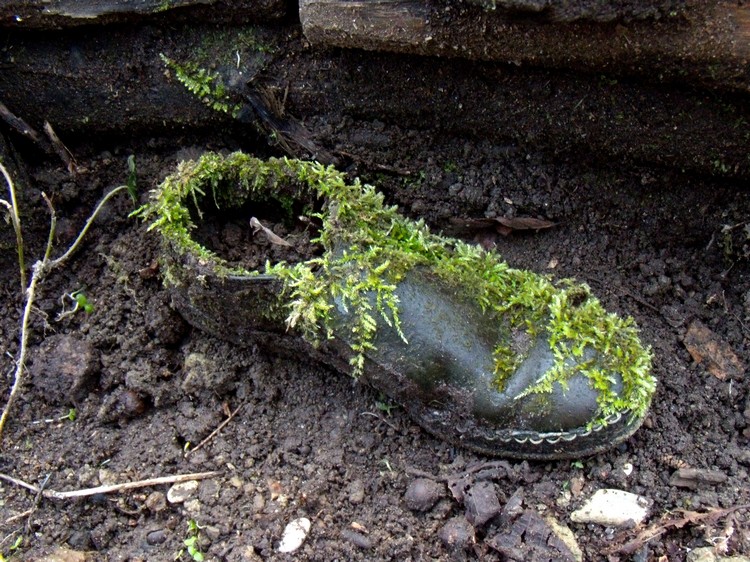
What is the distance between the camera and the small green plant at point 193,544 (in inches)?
71.7

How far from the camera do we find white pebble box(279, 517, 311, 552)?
1817 mm

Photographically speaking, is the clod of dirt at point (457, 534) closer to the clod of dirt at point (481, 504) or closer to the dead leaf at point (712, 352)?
the clod of dirt at point (481, 504)

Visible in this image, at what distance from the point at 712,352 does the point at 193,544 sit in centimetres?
161

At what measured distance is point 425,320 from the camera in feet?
6.37

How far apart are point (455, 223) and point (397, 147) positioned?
33 centimetres

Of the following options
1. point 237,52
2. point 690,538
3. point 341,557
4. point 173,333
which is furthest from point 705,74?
point 173,333

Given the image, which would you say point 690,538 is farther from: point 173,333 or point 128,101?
point 128,101

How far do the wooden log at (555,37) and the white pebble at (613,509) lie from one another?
1119 millimetres

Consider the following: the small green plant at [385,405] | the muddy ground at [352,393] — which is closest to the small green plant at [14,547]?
the muddy ground at [352,393]

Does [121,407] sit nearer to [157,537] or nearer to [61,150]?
[157,537]

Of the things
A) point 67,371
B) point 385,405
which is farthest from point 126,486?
point 385,405

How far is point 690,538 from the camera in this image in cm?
171

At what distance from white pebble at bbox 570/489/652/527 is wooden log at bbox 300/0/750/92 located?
44.1 inches

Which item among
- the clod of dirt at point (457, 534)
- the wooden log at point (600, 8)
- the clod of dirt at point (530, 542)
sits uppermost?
the wooden log at point (600, 8)
